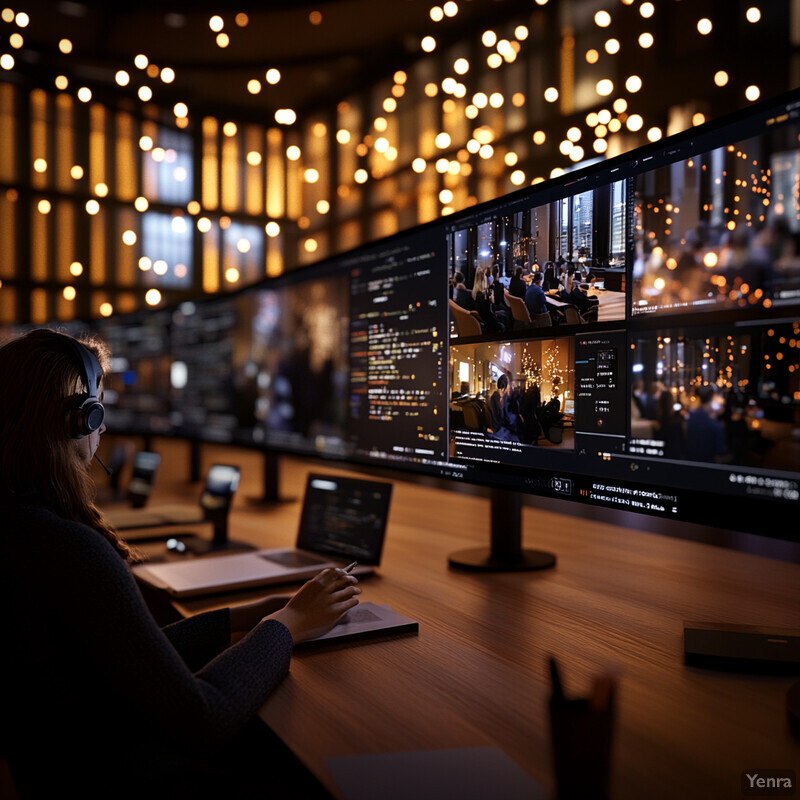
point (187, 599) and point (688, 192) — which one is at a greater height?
point (688, 192)

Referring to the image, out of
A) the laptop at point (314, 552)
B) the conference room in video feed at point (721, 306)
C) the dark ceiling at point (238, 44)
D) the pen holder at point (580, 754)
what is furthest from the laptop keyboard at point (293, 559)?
the dark ceiling at point (238, 44)

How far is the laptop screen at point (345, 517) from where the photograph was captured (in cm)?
132

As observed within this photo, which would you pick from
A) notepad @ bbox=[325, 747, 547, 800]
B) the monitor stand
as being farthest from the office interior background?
notepad @ bbox=[325, 747, 547, 800]

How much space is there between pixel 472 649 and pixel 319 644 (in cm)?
20

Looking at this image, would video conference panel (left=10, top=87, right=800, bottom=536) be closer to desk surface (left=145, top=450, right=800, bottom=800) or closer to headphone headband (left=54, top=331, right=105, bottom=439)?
desk surface (left=145, top=450, right=800, bottom=800)

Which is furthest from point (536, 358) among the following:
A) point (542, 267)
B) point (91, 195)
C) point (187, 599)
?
point (91, 195)

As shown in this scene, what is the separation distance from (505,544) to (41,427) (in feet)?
2.88

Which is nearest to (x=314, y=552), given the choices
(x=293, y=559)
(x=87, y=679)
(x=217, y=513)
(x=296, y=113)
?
(x=293, y=559)

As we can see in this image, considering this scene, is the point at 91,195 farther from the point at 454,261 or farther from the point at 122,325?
the point at 454,261

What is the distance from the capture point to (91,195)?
5.05 meters

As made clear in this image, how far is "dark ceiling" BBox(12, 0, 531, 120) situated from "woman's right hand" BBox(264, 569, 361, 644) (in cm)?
294

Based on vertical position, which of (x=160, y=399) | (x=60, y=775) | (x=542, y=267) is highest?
(x=542, y=267)

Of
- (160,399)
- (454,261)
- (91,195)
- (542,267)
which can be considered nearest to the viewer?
(542,267)

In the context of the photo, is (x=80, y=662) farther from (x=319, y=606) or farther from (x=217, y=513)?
(x=217, y=513)
